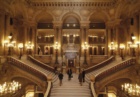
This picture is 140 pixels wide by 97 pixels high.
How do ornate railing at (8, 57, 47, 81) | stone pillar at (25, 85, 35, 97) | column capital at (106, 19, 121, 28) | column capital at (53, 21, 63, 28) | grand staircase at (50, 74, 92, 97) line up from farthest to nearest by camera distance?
column capital at (53, 21, 63, 28)
column capital at (106, 19, 121, 28)
stone pillar at (25, 85, 35, 97)
ornate railing at (8, 57, 47, 81)
grand staircase at (50, 74, 92, 97)

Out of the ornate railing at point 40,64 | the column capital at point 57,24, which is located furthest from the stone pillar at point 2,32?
the column capital at point 57,24

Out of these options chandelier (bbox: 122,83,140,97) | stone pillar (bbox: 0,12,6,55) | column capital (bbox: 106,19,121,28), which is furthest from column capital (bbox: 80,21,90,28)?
stone pillar (bbox: 0,12,6,55)

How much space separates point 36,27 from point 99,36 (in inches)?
445

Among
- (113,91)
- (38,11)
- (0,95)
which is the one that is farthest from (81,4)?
(0,95)

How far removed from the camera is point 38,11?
989 inches

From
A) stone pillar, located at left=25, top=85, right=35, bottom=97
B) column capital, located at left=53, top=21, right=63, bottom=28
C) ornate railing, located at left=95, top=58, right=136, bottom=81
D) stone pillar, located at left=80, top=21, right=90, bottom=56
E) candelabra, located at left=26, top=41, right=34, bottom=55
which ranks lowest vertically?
stone pillar, located at left=25, top=85, right=35, bottom=97

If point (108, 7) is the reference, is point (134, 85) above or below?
below

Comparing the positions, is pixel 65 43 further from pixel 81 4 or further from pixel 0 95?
Answer: pixel 0 95

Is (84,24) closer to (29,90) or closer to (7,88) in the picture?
(29,90)

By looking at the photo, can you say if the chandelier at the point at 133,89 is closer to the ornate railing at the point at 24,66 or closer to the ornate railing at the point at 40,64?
the ornate railing at the point at 40,64

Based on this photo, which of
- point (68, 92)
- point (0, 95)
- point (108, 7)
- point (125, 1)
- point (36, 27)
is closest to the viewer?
point (68, 92)

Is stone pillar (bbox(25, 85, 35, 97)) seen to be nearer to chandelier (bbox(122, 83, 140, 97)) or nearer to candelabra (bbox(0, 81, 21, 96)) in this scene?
candelabra (bbox(0, 81, 21, 96))

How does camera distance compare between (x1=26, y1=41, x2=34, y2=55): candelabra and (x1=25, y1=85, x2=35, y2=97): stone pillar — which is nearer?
(x1=25, y1=85, x2=35, y2=97): stone pillar

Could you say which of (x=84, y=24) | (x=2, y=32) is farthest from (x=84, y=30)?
(x=2, y=32)
